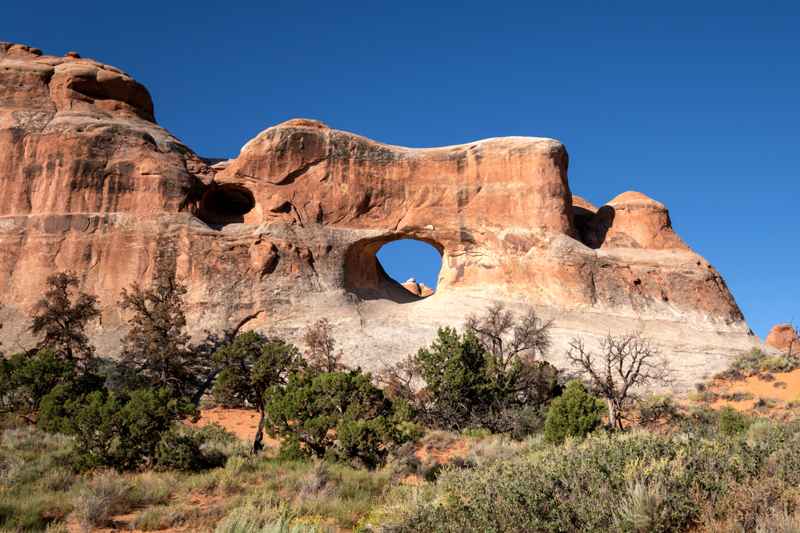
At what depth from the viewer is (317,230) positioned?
32.5m

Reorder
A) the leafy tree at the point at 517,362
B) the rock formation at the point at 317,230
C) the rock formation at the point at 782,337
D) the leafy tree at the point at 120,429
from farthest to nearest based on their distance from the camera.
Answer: the rock formation at the point at 782,337, the rock formation at the point at 317,230, the leafy tree at the point at 517,362, the leafy tree at the point at 120,429

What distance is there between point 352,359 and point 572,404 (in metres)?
13.3

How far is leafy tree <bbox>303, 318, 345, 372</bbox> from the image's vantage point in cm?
2398

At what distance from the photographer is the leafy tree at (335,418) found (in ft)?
40.2

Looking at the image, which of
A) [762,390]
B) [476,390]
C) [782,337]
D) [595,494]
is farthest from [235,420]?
[782,337]

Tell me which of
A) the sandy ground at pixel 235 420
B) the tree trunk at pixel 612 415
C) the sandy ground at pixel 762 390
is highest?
the sandy ground at pixel 762 390

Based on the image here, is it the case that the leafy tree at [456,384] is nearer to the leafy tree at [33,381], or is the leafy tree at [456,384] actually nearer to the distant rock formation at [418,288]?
the leafy tree at [33,381]

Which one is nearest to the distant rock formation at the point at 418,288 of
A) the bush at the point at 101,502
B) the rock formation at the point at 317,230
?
the rock formation at the point at 317,230

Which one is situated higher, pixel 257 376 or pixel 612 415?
pixel 257 376

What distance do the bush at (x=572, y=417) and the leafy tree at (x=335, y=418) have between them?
4241 mm

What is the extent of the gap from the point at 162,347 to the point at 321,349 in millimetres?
6411

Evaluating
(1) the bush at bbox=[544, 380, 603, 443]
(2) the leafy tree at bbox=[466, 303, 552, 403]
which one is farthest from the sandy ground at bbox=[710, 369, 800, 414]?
(1) the bush at bbox=[544, 380, 603, 443]

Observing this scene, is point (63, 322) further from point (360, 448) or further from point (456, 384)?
point (360, 448)

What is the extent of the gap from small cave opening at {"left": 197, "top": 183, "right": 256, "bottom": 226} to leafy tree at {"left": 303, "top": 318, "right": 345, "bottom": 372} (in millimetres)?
10359
